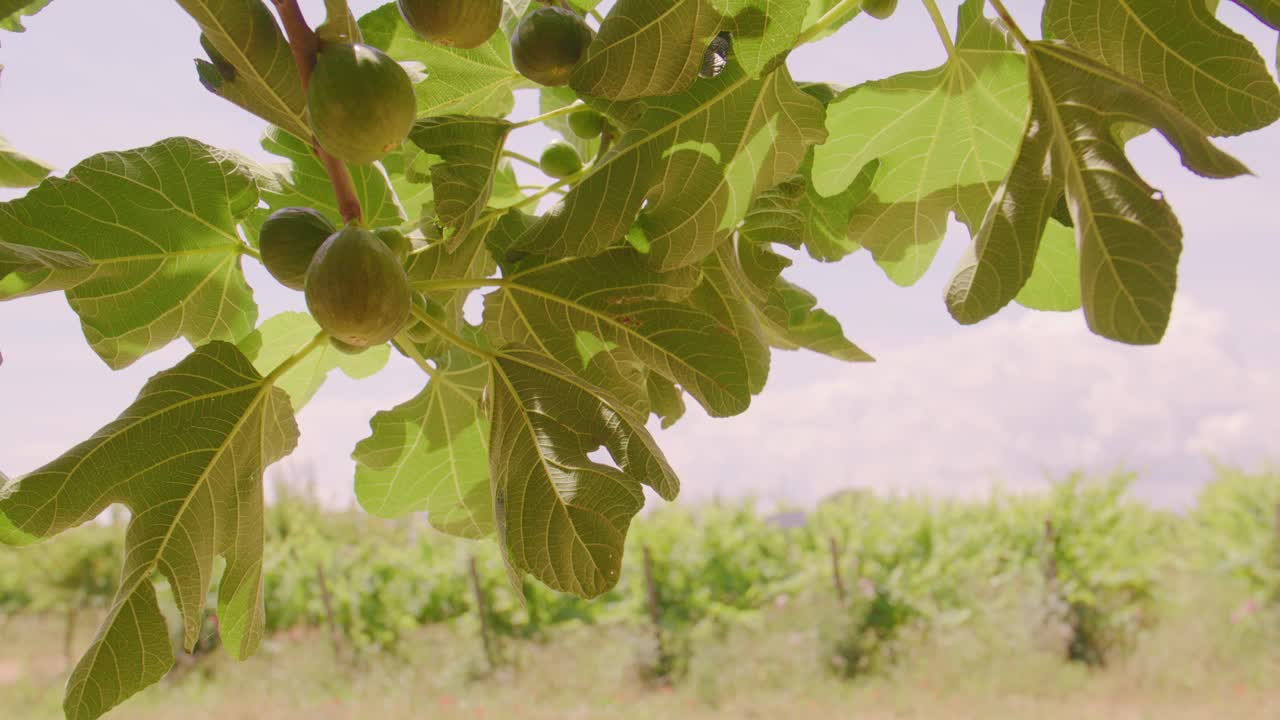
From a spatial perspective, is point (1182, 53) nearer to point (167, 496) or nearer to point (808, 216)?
point (808, 216)

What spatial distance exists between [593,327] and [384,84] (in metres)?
0.27

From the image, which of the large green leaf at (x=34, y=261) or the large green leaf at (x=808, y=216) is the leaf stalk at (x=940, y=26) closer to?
the large green leaf at (x=808, y=216)

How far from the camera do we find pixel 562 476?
0.67 m

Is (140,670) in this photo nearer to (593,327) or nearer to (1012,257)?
(593,327)

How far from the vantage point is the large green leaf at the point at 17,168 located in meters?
0.77

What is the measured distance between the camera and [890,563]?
27.2ft

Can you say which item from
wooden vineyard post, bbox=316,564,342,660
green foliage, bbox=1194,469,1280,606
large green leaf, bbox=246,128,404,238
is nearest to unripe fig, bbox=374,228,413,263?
large green leaf, bbox=246,128,404,238

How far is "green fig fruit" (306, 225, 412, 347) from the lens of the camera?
503mm

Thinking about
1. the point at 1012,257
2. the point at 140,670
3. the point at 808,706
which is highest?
the point at 1012,257

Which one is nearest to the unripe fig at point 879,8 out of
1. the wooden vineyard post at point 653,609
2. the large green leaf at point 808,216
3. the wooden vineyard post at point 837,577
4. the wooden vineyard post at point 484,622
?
the large green leaf at point 808,216

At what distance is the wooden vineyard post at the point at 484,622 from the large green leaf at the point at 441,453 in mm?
7479

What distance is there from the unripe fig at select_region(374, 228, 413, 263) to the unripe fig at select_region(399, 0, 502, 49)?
15 centimetres

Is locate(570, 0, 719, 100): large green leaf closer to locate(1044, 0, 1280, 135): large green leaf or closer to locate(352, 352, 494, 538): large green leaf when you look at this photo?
locate(1044, 0, 1280, 135): large green leaf

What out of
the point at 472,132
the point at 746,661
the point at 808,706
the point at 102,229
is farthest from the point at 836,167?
the point at 746,661
